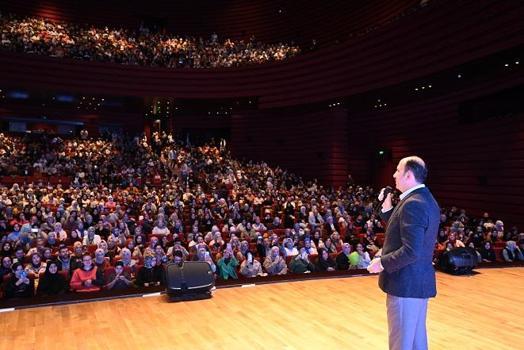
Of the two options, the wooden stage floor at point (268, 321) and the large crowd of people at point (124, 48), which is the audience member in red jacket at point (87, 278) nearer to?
the wooden stage floor at point (268, 321)

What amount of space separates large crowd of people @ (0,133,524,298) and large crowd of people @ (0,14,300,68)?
2813 mm

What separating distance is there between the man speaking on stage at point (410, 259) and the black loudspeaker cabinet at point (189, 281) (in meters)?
2.87

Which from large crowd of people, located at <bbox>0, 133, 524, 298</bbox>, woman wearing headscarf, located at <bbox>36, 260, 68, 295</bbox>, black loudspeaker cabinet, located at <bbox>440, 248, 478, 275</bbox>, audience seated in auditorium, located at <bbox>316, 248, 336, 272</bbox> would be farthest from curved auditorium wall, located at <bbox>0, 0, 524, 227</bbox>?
woman wearing headscarf, located at <bbox>36, 260, 68, 295</bbox>

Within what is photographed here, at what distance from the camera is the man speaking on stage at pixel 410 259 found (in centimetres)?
189

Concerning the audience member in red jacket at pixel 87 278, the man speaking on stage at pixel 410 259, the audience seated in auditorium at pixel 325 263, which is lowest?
the audience seated in auditorium at pixel 325 263

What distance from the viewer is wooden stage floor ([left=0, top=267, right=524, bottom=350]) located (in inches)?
131

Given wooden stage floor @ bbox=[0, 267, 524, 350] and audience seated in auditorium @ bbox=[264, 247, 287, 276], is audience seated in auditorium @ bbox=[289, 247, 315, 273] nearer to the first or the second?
audience seated in auditorium @ bbox=[264, 247, 287, 276]

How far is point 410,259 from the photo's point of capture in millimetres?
1861

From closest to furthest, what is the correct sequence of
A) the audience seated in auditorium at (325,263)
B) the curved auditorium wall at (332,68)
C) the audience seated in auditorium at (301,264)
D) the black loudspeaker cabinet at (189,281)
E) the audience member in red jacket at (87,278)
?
the black loudspeaker cabinet at (189,281), the audience member in red jacket at (87,278), the audience seated in auditorium at (301,264), the audience seated in auditorium at (325,263), the curved auditorium wall at (332,68)

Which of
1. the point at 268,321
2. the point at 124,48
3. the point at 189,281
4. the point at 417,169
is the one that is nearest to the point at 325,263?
the point at 189,281

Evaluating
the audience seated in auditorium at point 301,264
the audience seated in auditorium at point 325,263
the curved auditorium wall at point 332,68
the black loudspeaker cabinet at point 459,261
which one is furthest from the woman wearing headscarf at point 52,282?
the curved auditorium wall at point 332,68

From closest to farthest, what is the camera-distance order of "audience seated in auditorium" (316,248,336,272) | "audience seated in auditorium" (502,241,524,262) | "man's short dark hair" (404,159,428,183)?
"man's short dark hair" (404,159,428,183) < "audience seated in auditorium" (316,248,336,272) < "audience seated in auditorium" (502,241,524,262)

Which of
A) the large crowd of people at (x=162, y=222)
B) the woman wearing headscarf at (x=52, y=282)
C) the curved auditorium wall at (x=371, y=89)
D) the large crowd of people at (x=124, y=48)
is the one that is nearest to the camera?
the woman wearing headscarf at (x=52, y=282)

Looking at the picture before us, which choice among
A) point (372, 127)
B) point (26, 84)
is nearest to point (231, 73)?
point (372, 127)
